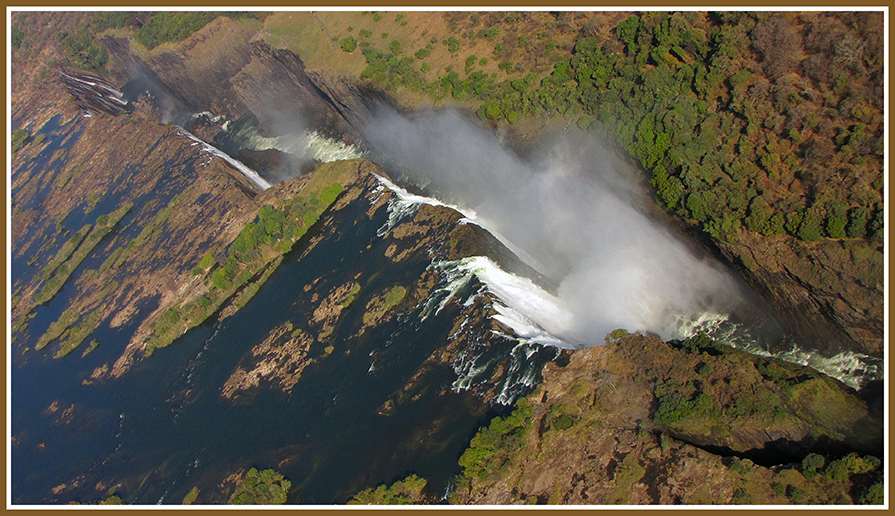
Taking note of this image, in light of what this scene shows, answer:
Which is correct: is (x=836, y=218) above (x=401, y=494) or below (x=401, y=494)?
above

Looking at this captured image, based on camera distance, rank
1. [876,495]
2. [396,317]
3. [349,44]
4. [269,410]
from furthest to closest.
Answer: [349,44]
[269,410]
[396,317]
[876,495]

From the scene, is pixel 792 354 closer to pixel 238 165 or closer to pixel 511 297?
pixel 511 297

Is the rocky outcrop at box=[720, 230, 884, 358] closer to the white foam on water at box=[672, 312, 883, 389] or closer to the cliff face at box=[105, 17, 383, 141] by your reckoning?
the white foam on water at box=[672, 312, 883, 389]

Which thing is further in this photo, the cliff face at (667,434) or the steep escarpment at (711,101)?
the steep escarpment at (711,101)

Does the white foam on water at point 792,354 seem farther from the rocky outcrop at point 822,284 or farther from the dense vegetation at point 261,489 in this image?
the dense vegetation at point 261,489

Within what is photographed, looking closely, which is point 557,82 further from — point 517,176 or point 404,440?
point 404,440

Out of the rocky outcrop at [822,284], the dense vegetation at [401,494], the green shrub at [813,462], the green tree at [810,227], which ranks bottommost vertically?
the dense vegetation at [401,494]

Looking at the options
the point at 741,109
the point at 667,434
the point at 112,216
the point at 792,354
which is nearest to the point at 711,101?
the point at 741,109

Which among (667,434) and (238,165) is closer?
(667,434)

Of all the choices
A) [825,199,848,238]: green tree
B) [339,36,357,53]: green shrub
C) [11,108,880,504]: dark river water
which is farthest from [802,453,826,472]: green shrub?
[339,36,357,53]: green shrub

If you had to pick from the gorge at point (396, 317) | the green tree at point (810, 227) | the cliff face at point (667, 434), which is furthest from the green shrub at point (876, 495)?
the green tree at point (810, 227)
